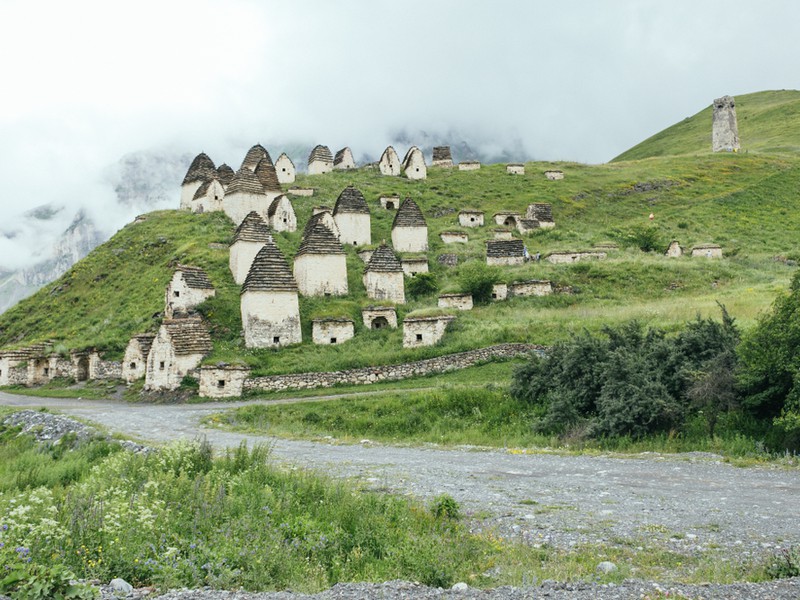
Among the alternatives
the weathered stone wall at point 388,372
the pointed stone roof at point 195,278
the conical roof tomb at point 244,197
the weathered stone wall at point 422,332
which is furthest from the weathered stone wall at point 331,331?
the conical roof tomb at point 244,197

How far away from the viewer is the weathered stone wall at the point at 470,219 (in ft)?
190

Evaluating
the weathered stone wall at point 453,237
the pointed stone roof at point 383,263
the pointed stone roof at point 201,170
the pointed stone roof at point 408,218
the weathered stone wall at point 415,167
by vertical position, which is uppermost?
the weathered stone wall at point 415,167

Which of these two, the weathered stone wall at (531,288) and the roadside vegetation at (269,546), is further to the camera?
the weathered stone wall at (531,288)

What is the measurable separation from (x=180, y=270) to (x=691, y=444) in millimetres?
26843

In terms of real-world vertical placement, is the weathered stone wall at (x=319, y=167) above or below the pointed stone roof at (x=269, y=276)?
above

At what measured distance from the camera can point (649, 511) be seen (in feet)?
30.6

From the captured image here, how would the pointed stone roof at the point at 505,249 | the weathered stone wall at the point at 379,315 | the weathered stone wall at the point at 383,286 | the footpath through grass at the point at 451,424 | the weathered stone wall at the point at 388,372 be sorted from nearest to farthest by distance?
the footpath through grass at the point at 451,424 → the weathered stone wall at the point at 388,372 → the weathered stone wall at the point at 379,315 → the weathered stone wall at the point at 383,286 → the pointed stone roof at the point at 505,249

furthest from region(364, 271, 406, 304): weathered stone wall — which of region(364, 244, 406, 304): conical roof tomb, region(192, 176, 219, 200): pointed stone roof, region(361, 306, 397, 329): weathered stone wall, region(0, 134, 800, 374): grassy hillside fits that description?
region(192, 176, 219, 200): pointed stone roof

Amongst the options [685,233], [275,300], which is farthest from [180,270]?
[685,233]

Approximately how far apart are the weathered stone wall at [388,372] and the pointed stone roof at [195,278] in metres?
9.21

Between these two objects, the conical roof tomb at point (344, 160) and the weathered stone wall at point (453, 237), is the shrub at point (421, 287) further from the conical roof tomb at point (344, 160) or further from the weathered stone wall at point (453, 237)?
the conical roof tomb at point (344, 160)

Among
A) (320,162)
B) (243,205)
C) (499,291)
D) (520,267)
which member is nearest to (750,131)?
(320,162)

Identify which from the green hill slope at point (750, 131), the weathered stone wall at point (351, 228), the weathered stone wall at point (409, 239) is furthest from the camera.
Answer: the green hill slope at point (750, 131)

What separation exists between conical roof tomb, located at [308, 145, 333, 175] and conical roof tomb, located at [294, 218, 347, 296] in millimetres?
39922
